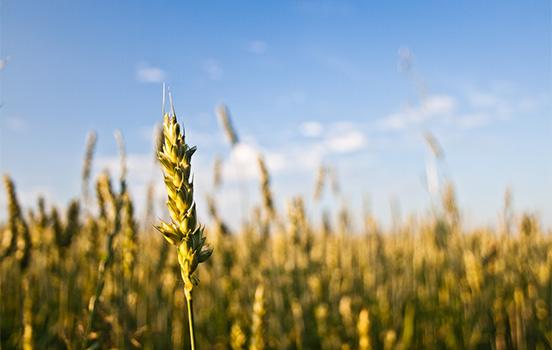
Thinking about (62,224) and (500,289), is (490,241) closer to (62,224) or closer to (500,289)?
(500,289)

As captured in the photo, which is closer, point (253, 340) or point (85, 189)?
point (253, 340)

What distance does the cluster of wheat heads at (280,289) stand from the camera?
84.1 inches

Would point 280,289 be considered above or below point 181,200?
below

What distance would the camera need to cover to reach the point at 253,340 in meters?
1.57

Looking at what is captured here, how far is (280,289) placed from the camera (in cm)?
316

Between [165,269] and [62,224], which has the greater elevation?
[62,224]

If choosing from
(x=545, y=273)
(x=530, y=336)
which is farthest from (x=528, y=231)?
(x=530, y=336)

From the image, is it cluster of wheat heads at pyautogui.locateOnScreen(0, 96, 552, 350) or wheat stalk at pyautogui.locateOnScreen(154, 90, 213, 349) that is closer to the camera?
wheat stalk at pyautogui.locateOnScreen(154, 90, 213, 349)

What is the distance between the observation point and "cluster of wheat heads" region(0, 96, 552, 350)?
214 cm

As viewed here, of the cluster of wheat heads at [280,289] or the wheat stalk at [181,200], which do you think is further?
the cluster of wheat heads at [280,289]

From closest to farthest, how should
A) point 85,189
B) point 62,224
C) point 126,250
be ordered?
point 126,250 < point 62,224 < point 85,189

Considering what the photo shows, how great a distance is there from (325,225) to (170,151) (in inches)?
147

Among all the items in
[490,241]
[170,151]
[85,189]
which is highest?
[85,189]

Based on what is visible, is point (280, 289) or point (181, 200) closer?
point (181, 200)
